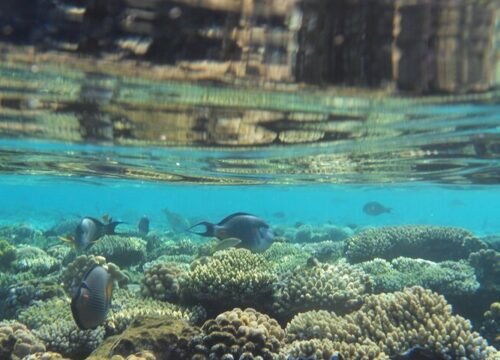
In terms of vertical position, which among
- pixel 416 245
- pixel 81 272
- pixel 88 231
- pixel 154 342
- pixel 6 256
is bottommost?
pixel 6 256

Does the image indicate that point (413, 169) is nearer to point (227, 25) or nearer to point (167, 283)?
point (167, 283)

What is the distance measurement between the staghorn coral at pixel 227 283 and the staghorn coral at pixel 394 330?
122 centimetres

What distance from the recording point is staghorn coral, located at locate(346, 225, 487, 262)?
16844 mm

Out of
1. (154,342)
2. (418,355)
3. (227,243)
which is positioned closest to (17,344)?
(154,342)

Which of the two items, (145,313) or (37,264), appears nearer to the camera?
(145,313)

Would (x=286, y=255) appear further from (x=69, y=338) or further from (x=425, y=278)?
(x=69, y=338)

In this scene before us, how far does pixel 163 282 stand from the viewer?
982 centimetres

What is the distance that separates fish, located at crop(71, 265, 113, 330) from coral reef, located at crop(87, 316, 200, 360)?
0.52m

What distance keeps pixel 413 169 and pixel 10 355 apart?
803 inches

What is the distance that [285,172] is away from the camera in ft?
81.6

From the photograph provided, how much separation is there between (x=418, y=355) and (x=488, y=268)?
7570 millimetres

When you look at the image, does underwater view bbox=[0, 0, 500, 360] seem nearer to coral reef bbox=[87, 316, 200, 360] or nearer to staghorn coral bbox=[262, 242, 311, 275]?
coral reef bbox=[87, 316, 200, 360]

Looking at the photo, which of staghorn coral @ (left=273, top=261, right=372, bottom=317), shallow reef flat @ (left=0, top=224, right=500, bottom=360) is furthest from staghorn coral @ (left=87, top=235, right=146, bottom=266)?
staghorn coral @ (left=273, top=261, right=372, bottom=317)

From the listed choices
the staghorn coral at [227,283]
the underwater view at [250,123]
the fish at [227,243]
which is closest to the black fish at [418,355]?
the underwater view at [250,123]
